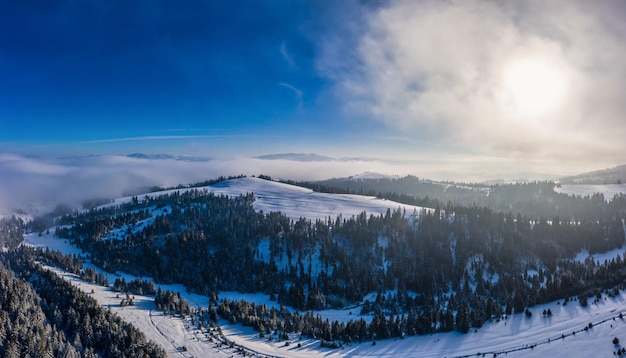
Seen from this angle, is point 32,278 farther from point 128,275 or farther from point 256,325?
point 256,325

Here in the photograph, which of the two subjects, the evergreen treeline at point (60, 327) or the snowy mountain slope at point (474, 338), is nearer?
the evergreen treeline at point (60, 327)

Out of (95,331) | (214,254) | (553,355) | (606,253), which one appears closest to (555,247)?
(606,253)

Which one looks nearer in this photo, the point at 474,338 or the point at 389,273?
the point at 474,338

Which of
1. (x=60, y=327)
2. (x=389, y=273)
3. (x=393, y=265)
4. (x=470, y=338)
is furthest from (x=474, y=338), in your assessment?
(x=60, y=327)

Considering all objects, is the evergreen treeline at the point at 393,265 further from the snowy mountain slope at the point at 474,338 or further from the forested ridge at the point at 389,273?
the snowy mountain slope at the point at 474,338

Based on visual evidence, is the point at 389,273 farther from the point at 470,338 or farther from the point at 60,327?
the point at 60,327

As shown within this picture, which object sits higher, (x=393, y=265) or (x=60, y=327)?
(x=60, y=327)

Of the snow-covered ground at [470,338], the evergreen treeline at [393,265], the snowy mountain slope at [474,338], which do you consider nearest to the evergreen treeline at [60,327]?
the snow-covered ground at [470,338]

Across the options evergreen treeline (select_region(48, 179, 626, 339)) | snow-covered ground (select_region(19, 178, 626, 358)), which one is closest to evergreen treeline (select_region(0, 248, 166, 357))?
snow-covered ground (select_region(19, 178, 626, 358))
